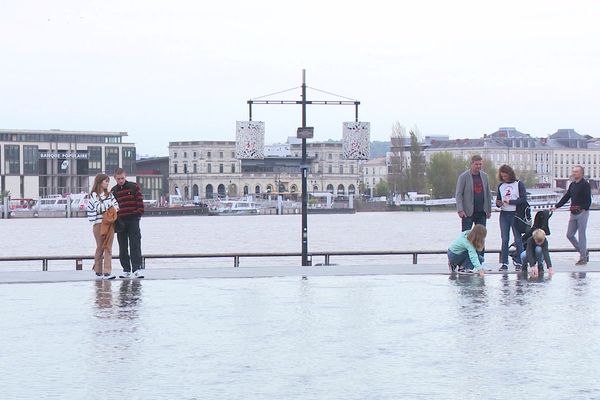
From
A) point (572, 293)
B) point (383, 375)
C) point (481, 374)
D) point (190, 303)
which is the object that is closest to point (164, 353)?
point (383, 375)

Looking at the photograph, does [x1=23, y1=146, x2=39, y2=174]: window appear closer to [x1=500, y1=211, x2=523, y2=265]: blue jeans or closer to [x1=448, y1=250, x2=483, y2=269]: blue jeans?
[x1=500, y1=211, x2=523, y2=265]: blue jeans

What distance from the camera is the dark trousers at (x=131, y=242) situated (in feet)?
67.9

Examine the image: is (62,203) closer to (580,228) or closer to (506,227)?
(580,228)

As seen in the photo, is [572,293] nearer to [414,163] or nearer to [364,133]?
[364,133]

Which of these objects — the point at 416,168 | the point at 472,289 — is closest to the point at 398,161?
the point at 416,168

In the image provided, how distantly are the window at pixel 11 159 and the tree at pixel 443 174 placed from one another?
62629 millimetres

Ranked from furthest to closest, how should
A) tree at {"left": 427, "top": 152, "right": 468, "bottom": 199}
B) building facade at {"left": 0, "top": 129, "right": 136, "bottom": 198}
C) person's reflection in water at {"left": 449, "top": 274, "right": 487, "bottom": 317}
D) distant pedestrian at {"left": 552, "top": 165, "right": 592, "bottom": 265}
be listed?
building facade at {"left": 0, "top": 129, "right": 136, "bottom": 198}, tree at {"left": 427, "top": 152, "right": 468, "bottom": 199}, distant pedestrian at {"left": 552, "top": 165, "right": 592, "bottom": 265}, person's reflection in water at {"left": 449, "top": 274, "right": 487, "bottom": 317}

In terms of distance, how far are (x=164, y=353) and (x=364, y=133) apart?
1729 centimetres

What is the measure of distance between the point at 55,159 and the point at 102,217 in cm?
17358

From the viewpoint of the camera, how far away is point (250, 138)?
2830 centimetres

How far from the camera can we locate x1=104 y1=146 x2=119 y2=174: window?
195000 millimetres

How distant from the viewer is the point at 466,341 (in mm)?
12641

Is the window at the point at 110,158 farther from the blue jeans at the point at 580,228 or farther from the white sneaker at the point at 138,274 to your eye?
the white sneaker at the point at 138,274

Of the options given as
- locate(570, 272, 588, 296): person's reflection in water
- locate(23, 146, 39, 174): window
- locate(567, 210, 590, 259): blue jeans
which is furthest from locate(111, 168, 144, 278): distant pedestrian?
locate(23, 146, 39, 174): window
